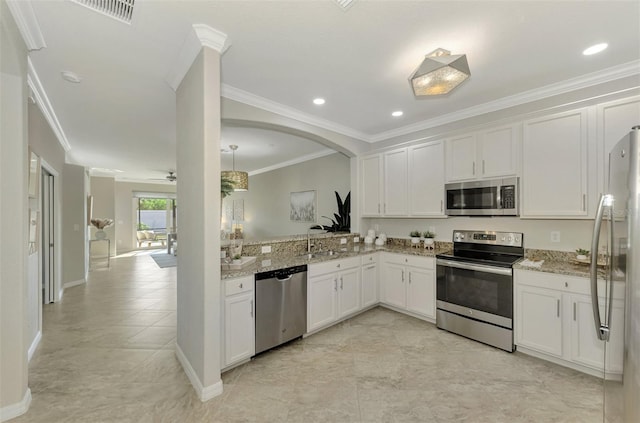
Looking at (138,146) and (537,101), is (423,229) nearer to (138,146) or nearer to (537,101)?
(537,101)

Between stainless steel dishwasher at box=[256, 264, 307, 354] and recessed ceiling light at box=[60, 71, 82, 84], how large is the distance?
267 cm

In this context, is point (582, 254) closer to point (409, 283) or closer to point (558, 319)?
point (558, 319)

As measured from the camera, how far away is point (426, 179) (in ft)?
12.1

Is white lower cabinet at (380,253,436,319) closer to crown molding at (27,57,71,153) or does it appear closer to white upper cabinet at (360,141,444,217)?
white upper cabinet at (360,141,444,217)

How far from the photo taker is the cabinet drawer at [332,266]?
306cm

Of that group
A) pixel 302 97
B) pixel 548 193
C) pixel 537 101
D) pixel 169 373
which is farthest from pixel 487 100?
pixel 169 373

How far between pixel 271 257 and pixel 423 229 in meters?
2.37

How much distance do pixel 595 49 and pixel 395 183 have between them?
2359 mm

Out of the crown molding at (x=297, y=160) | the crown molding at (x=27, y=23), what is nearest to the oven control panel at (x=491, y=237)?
the crown molding at (x=297, y=160)

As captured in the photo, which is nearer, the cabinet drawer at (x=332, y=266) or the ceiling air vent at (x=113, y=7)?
the ceiling air vent at (x=113, y=7)

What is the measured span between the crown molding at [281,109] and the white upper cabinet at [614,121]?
9.21 feet

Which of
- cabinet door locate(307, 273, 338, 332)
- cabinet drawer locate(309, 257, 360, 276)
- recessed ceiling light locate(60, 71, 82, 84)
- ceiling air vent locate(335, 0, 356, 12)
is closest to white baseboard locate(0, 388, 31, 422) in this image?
cabinet door locate(307, 273, 338, 332)

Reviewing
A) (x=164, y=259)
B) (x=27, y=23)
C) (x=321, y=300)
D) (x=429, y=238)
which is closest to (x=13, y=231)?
(x=27, y=23)

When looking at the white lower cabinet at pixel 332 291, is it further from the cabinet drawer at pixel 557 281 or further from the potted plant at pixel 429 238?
the cabinet drawer at pixel 557 281
